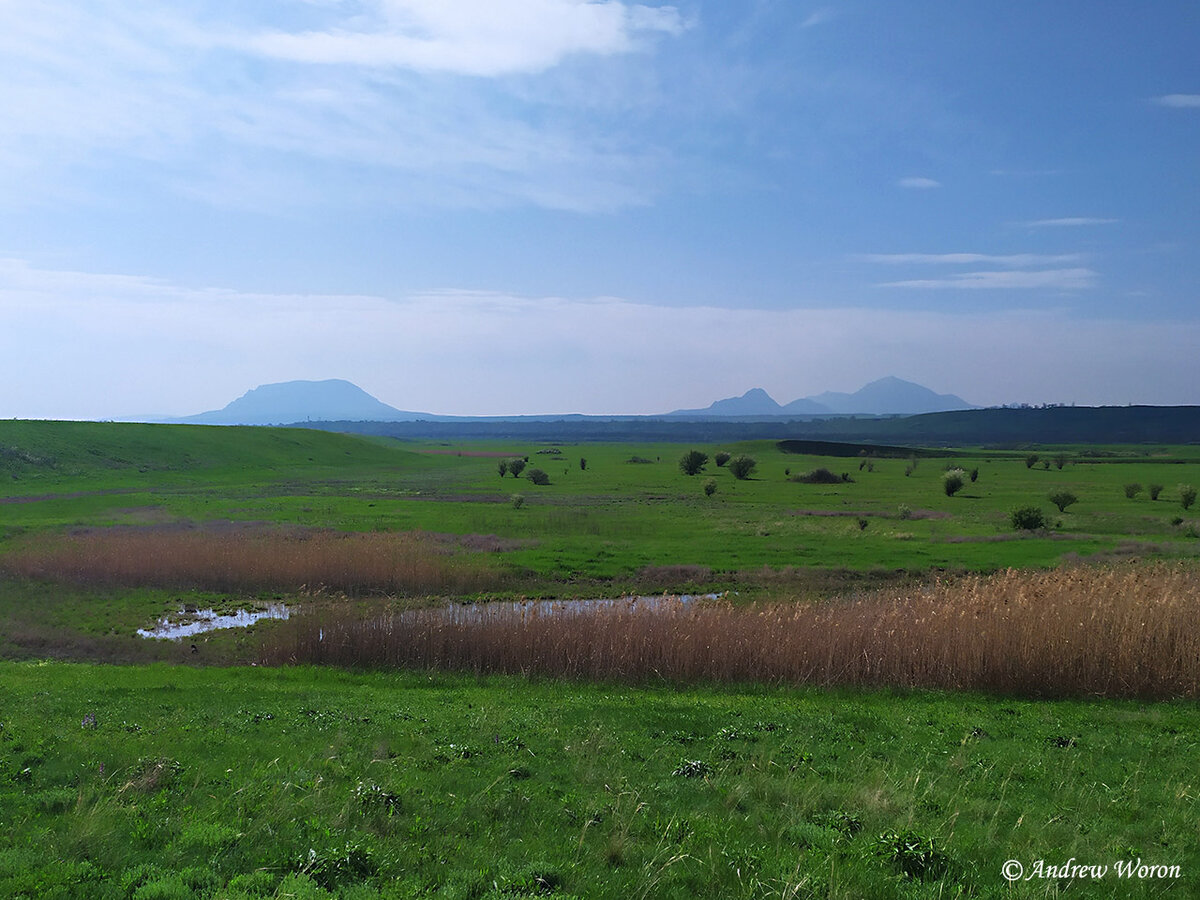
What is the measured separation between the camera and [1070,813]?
1108cm

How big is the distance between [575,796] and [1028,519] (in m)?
50.8

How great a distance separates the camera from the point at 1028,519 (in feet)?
171

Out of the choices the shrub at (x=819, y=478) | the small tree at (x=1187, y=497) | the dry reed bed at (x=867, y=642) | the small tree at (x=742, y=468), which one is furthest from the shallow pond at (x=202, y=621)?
the small tree at (x=742, y=468)

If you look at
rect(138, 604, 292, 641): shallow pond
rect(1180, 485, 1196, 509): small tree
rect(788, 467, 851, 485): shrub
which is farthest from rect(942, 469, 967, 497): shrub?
rect(138, 604, 292, 641): shallow pond

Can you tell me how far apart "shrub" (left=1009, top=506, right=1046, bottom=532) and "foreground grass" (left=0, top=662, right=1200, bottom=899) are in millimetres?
37589

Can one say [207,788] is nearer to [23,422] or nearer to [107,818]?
[107,818]

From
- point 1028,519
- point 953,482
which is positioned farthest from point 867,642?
point 953,482

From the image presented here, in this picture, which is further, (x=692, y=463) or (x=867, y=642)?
(x=692, y=463)

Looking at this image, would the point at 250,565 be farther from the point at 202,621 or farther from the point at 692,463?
the point at 692,463

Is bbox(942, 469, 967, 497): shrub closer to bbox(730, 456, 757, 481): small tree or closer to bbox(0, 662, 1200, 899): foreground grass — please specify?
bbox(730, 456, 757, 481): small tree

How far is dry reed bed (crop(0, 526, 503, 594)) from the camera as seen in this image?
3572 cm

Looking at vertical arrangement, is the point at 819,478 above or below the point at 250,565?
above

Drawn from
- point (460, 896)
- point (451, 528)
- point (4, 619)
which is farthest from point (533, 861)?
point (451, 528)

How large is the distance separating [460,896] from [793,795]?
18.4 ft
